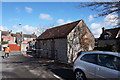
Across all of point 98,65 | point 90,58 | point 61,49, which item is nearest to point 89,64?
point 90,58

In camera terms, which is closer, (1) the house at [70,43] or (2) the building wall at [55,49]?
(1) the house at [70,43]

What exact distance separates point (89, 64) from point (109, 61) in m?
0.87

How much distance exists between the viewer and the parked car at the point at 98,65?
3.52 metres

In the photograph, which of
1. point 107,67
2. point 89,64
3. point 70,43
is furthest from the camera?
point 70,43

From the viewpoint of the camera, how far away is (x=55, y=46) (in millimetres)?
13039

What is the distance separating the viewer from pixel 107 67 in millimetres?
3670

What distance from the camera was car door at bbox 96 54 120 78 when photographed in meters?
3.44

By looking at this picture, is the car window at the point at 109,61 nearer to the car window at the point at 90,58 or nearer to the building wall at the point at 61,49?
the car window at the point at 90,58

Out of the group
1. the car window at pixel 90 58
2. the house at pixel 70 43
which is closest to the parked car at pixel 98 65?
the car window at pixel 90 58

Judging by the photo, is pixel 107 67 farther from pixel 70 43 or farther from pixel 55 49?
pixel 55 49

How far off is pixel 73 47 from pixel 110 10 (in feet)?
19.7

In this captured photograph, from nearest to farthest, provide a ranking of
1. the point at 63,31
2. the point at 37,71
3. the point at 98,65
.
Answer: the point at 98,65, the point at 37,71, the point at 63,31

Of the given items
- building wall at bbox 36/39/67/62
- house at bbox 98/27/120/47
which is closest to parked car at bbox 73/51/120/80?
building wall at bbox 36/39/67/62

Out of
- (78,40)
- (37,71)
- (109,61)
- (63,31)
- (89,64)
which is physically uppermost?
(63,31)
